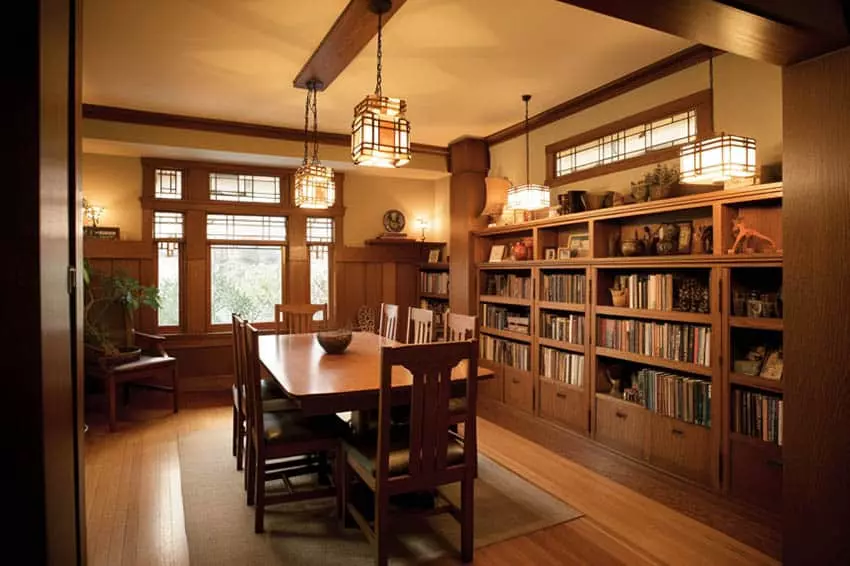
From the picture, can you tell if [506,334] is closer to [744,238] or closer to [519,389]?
[519,389]

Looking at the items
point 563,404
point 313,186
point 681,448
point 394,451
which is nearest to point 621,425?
point 681,448

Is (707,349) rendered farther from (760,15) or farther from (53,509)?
(53,509)

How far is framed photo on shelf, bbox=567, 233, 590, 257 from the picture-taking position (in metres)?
4.09

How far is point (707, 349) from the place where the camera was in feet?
9.75

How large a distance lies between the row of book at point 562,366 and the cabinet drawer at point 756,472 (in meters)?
1.19

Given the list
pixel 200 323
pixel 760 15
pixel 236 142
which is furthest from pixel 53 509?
pixel 200 323

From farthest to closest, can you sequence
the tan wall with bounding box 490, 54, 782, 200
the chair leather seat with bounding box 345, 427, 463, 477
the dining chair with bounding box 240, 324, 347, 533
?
the tan wall with bounding box 490, 54, 782, 200, the dining chair with bounding box 240, 324, 347, 533, the chair leather seat with bounding box 345, 427, 463, 477

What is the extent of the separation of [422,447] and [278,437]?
0.79 m

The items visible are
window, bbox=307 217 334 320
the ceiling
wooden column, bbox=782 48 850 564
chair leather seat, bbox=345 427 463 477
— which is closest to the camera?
wooden column, bbox=782 48 850 564

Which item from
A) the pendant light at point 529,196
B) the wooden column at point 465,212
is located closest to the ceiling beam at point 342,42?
the pendant light at point 529,196

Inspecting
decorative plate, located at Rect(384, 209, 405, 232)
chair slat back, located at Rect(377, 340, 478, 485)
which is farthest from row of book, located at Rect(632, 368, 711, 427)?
decorative plate, located at Rect(384, 209, 405, 232)

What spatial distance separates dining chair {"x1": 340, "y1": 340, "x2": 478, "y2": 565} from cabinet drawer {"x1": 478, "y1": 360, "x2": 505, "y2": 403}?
2.32 meters

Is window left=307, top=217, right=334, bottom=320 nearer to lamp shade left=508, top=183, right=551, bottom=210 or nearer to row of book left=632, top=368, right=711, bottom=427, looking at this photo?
lamp shade left=508, top=183, right=551, bottom=210

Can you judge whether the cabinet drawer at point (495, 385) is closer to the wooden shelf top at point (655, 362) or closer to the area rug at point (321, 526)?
the wooden shelf top at point (655, 362)
